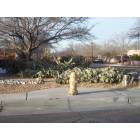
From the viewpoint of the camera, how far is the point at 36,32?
18.0 metres

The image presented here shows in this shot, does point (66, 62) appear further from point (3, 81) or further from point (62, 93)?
point (62, 93)

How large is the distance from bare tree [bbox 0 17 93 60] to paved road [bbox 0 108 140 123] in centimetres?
815

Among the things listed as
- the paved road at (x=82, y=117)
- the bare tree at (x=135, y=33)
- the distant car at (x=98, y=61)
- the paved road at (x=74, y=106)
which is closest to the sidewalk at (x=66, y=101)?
the paved road at (x=74, y=106)

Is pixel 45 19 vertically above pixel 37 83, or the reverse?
pixel 45 19

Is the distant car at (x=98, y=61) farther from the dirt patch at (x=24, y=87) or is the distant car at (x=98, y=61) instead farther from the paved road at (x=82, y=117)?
the paved road at (x=82, y=117)

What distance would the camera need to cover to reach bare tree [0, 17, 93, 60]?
56.2 ft

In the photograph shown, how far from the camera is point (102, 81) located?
47.9ft

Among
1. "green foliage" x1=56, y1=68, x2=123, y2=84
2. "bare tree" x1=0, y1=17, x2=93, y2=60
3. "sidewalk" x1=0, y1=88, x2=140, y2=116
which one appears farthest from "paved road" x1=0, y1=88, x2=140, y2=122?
"bare tree" x1=0, y1=17, x2=93, y2=60

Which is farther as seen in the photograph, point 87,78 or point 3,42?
point 3,42

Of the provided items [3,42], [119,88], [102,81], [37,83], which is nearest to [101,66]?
[102,81]

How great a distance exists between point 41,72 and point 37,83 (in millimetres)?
1657

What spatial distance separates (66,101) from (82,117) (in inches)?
94.0
